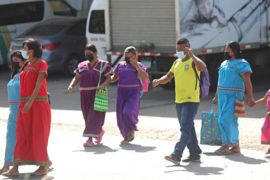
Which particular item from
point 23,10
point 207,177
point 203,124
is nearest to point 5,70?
point 23,10

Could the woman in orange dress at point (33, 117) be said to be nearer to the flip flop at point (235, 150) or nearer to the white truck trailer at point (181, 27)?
the flip flop at point (235, 150)

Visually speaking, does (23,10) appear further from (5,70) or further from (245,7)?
(245,7)

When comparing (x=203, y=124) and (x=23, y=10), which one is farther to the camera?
(x=23, y=10)

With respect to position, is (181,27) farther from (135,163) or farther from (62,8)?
(62,8)

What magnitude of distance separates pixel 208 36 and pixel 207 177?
7.34 m

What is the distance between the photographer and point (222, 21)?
14.7m

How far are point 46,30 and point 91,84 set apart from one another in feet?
34.0

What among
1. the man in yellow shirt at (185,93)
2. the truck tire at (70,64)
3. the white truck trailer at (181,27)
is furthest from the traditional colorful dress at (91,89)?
the truck tire at (70,64)

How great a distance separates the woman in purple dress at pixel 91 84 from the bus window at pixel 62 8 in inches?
514

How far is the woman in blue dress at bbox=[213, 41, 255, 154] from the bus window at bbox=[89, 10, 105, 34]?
8532mm

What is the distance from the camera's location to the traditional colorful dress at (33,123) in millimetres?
7691

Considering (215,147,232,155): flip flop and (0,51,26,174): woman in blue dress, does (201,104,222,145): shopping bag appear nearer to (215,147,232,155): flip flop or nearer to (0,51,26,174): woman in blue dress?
(215,147,232,155): flip flop

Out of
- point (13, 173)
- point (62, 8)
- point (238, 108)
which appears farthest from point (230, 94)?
point (62, 8)

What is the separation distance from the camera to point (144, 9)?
1470 cm
